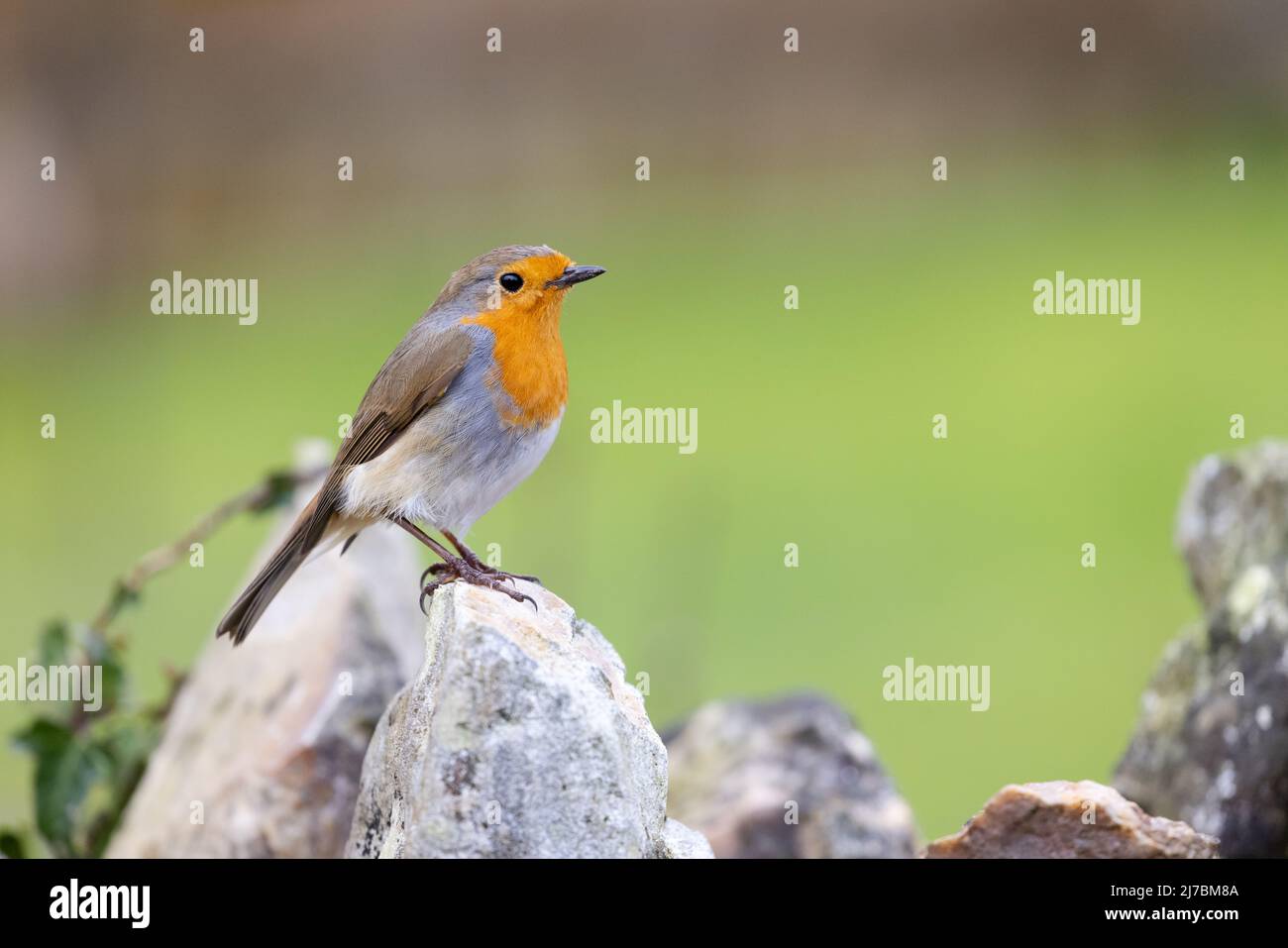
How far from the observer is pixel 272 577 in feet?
12.8

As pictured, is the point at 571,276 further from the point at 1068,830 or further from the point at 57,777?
the point at 57,777

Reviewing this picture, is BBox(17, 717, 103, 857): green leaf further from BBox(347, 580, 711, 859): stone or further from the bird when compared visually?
BBox(347, 580, 711, 859): stone

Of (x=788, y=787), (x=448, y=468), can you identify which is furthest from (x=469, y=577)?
(x=788, y=787)

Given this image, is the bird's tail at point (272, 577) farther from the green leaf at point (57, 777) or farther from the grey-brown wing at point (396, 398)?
the green leaf at point (57, 777)

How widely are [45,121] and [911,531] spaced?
8.96m

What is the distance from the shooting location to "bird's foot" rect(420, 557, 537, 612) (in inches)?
123

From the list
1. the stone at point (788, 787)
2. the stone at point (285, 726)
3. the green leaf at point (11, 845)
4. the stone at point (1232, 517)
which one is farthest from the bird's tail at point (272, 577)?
the stone at point (1232, 517)

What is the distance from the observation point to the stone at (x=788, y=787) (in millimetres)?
3914

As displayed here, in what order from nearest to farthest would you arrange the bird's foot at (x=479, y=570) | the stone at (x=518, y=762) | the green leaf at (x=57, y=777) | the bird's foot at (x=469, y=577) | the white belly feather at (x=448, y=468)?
the stone at (x=518, y=762)
the bird's foot at (x=469, y=577)
the bird's foot at (x=479, y=570)
the white belly feather at (x=448, y=468)
the green leaf at (x=57, y=777)

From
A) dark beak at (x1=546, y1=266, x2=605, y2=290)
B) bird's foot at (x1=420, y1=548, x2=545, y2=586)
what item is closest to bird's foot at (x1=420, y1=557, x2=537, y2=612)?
bird's foot at (x1=420, y1=548, x2=545, y2=586)

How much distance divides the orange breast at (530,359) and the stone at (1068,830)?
137 centimetres

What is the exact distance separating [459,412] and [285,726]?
89 cm

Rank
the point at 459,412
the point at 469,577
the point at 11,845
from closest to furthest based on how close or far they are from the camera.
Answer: the point at 469,577 → the point at 459,412 → the point at 11,845

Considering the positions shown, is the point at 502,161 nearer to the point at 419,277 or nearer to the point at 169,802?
the point at 419,277
